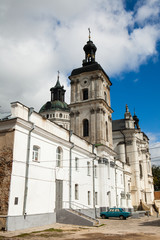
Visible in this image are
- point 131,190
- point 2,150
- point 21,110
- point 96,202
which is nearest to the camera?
point 2,150

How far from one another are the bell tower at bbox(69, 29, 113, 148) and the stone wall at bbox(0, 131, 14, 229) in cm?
1787

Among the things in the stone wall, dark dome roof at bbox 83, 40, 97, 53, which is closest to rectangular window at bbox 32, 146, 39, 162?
the stone wall

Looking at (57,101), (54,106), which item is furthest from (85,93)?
(57,101)

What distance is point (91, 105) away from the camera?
3603 cm

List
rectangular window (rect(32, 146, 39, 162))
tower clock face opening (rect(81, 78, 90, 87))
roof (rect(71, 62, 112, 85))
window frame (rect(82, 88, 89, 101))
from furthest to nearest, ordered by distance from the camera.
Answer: tower clock face opening (rect(81, 78, 90, 87)) < roof (rect(71, 62, 112, 85)) < window frame (rect(82, 88, 89, 101)) < rectangular window (rect(32, 146, 39, 162))

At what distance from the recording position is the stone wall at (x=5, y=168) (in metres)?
15.9

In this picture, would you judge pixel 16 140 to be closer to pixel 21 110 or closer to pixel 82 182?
pixel 21 110

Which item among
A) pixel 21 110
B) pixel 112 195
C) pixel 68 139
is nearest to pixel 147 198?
pixel 112 195

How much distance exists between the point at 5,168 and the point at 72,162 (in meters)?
9.19

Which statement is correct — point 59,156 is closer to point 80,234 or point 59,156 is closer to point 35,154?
point 35,154

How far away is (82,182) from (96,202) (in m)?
4.73

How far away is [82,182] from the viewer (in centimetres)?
2655

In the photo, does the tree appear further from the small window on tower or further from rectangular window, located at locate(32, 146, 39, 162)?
rectangular window, located at locate(32, 146, 39, 162)

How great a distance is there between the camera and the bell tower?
3481cm
